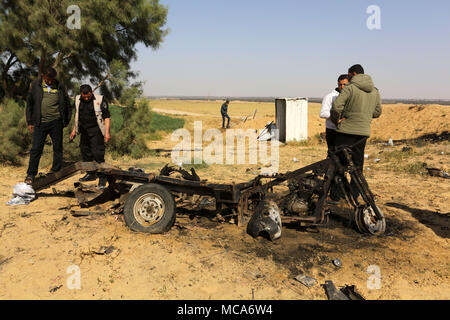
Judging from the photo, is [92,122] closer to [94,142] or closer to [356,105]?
[94,142]

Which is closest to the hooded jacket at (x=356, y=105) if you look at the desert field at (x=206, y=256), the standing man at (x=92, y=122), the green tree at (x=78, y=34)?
the desert field at (x=206, y=256)

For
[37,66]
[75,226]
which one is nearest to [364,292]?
[75,226]

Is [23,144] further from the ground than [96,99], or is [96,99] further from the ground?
[96,99]

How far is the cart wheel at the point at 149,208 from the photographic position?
4.26 meters

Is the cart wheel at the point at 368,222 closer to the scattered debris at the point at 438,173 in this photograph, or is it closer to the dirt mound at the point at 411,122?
the scattered debris at the point at 438,173

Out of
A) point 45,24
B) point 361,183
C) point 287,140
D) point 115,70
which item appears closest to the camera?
point 361,183

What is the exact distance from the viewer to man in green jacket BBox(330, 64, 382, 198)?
182 inches

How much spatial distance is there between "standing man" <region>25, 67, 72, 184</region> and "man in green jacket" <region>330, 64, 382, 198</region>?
14.8 ft

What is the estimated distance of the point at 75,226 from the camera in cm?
455

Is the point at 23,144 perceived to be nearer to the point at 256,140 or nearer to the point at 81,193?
the point at 81,193

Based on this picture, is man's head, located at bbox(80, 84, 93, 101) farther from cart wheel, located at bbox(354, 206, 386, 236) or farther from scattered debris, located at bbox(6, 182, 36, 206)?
cart wheel, located at bbox(354, 206, 386, 236)

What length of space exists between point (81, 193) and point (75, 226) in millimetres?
705

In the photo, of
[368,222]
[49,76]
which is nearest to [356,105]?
[368,222]

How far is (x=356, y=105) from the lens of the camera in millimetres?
4668
